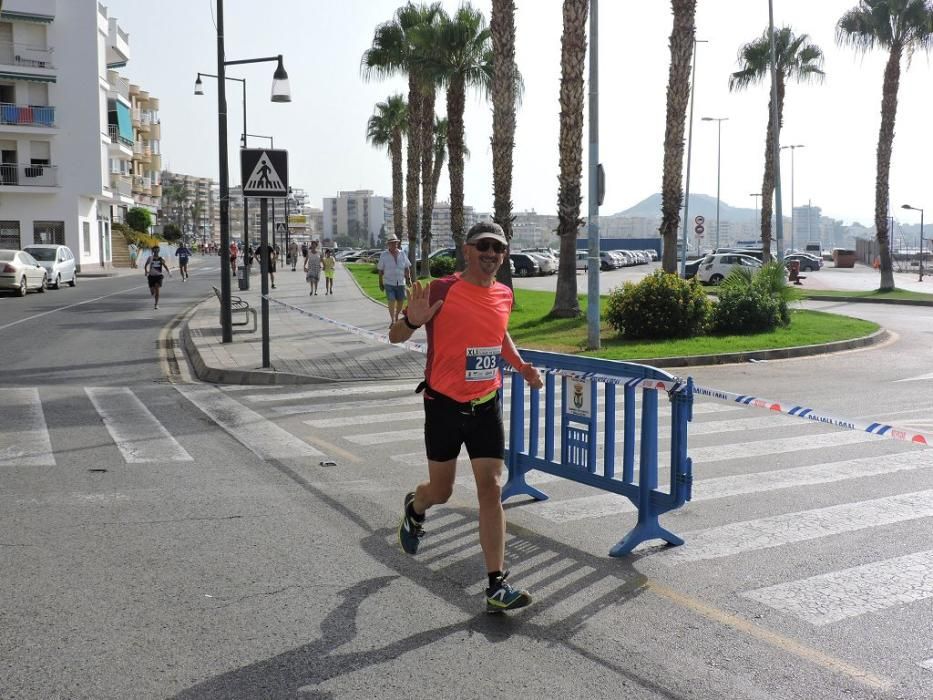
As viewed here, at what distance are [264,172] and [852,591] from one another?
36.2ft

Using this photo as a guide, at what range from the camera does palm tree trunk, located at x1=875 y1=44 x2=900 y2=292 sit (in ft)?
111

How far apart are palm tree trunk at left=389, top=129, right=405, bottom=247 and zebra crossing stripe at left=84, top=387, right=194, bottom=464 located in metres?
40.2

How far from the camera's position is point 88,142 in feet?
191

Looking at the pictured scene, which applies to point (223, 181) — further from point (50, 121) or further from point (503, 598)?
point (50, 121)

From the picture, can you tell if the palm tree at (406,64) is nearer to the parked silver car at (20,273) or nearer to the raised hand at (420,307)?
the parked silver car at (20,273)

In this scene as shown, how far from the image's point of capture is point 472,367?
190 inches

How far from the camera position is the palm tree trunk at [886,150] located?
33688 mm

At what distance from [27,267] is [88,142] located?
2850cm

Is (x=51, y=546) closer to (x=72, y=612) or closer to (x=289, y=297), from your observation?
(x=72, y=612)

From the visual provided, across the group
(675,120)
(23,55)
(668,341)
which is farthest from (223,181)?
(23,55)

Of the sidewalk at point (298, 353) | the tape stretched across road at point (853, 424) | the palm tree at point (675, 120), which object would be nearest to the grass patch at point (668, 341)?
the sidewalk at point (298, 353)

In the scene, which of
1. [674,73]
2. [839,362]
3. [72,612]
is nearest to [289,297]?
[674,73]

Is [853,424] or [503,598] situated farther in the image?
[853,424]

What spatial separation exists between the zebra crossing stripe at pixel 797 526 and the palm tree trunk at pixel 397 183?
45842 mm
